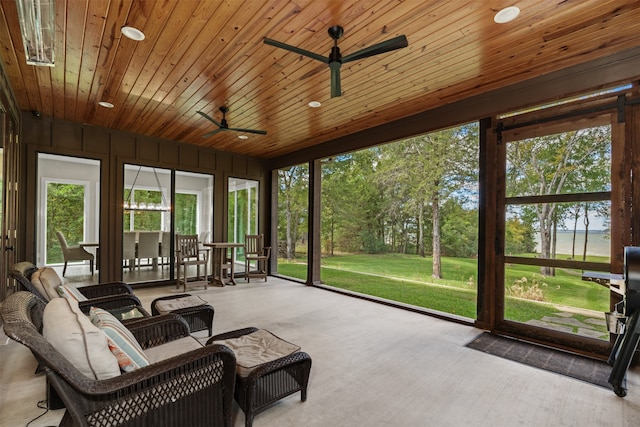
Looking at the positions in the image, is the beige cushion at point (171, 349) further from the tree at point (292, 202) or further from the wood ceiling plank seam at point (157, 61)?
the tree at point (292, 202)

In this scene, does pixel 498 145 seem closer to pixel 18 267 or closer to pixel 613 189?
pixel 613 189

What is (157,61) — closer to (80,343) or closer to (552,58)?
(80,343)

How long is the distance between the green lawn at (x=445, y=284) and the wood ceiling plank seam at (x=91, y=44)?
16.0 ft

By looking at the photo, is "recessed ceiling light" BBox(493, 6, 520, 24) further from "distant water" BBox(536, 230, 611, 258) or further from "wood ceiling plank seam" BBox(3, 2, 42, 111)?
"wood ceiling plank seam" BBox(3, 2, 42, 111)

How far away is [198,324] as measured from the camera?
10.2 ft

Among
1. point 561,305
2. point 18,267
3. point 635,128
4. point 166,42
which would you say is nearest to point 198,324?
point 18,267

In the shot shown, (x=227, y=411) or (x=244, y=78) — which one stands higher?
(x=244, y=78)

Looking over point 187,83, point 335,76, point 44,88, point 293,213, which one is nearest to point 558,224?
point 335,76

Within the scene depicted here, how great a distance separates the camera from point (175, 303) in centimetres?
324

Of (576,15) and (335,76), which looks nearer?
(576,15)

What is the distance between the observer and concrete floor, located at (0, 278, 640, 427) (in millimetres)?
2018

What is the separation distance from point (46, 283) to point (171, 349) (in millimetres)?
1193

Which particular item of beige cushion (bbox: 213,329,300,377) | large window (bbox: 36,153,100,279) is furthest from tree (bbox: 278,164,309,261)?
beige cushion (bbox: 213,329,300,377)

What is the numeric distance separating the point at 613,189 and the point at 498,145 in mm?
1195
